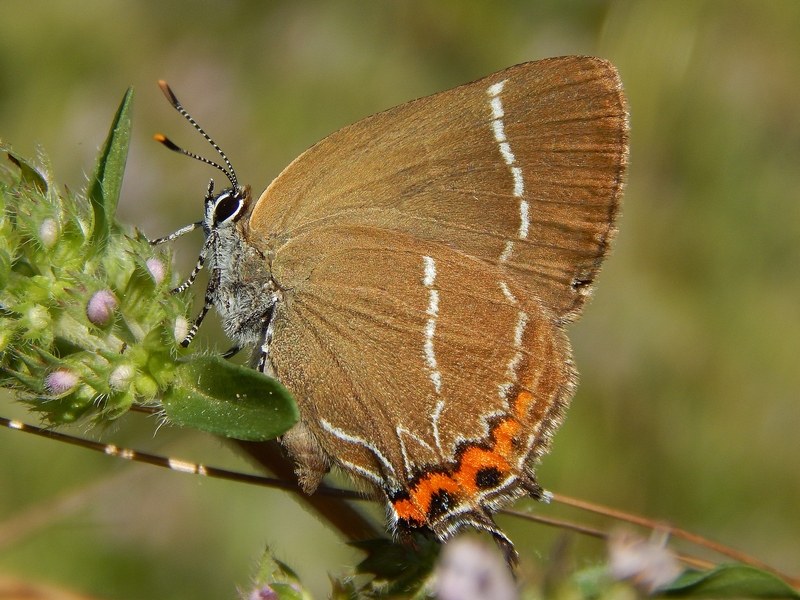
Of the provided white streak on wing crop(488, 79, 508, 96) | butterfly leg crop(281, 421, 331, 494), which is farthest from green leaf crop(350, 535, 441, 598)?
white streak on wing crop(488, 79, 508, 96)

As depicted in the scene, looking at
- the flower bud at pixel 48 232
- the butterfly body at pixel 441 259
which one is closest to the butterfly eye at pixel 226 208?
the butterfly body at pixel 441 259

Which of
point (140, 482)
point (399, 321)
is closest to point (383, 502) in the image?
point (399, 321)

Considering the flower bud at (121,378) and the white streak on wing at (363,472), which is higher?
the flower bud at (121,378)

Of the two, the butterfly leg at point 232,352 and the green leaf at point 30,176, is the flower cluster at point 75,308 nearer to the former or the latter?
the green leaf at point 30,176

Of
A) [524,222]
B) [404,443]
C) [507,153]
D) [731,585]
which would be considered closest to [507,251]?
[524,222]

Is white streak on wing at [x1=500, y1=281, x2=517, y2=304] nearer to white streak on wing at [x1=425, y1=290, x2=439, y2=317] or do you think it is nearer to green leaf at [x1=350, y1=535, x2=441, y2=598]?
white streak on wing at [x1=425, y1=290, x2=439, y2=317]

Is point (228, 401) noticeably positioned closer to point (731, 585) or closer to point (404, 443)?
point (404, 443)

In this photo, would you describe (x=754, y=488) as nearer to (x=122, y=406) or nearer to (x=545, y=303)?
(x=545, y=303)
